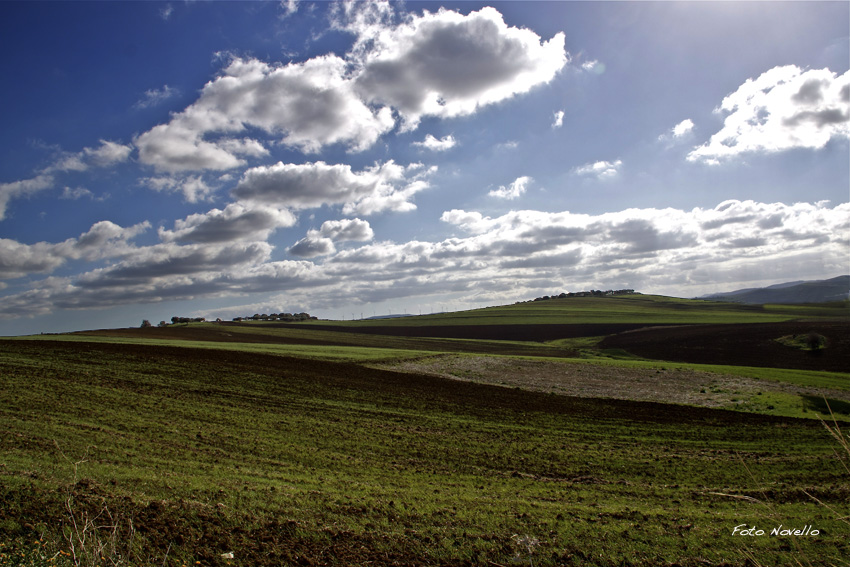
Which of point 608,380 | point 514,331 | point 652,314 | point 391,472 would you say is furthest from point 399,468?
point 652,314

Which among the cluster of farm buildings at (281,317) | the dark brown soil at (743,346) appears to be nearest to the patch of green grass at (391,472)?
the dark brown soil at (743,346)

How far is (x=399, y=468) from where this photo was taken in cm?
1744

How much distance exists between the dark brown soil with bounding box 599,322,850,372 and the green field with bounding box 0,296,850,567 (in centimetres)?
1506

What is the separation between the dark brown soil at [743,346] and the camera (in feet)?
169

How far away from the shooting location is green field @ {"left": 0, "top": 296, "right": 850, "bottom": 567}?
33.8ft

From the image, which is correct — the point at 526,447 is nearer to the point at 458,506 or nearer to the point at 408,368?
the point at 458,506

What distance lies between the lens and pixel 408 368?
4581 centimetres

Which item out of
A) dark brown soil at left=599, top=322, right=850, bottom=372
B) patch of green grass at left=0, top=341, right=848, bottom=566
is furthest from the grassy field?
patch of green grass at left=0, top=341, right=848, bottom=566

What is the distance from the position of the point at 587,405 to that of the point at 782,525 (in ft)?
62.1

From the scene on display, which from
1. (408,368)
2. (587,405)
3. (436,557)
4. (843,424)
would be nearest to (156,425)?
(436,557)

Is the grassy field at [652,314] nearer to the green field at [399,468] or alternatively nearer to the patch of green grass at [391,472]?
the green field at [399,468]

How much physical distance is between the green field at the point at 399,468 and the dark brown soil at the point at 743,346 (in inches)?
593

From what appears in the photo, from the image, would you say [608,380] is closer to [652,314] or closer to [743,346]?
[743,346]

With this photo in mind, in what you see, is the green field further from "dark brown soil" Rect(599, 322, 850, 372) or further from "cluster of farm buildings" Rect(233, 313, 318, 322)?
"cluster of farm buildings" Rect(233, 313, 318, 322)
